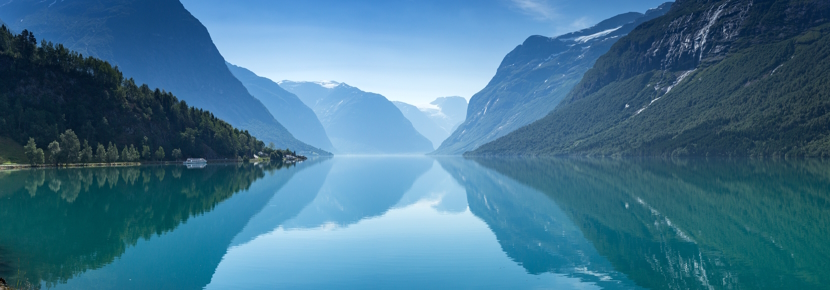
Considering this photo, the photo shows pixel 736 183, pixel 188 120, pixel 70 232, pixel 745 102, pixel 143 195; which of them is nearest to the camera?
pixel 70 232

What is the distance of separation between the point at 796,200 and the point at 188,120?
154 m

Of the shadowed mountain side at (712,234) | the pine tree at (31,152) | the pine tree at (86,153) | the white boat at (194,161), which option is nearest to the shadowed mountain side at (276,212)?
the shadowed mountain side at (712,234)

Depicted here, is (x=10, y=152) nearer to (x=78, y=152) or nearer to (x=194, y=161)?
(x=78, y=152)

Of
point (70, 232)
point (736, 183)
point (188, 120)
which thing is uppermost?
point (188, 120)

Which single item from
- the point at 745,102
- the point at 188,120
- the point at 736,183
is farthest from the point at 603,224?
the point at 745,102

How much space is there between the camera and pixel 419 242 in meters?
25.1

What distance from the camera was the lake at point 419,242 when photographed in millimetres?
17562

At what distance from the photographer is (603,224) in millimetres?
29844

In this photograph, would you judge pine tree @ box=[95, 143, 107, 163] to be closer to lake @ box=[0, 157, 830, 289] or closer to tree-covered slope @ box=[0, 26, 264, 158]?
tree-covered slope @ box=[0, 26, 264, 158]

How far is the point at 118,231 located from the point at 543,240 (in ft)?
75.6

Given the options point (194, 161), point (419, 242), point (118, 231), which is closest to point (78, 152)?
point (194, 161)

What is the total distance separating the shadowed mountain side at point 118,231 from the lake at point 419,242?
0.32 feet

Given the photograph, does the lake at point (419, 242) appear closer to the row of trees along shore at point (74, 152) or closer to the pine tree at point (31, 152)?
the pine tree at point (31, 152)

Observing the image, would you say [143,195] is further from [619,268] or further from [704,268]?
[704,268]
